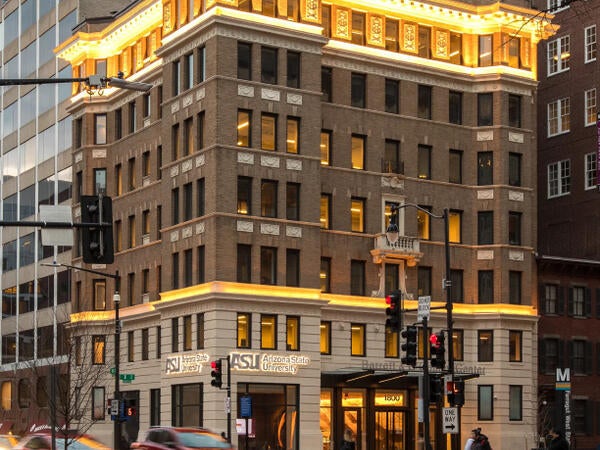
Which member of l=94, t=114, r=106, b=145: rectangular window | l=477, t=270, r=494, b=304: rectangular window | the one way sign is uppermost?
l=94, t=114, r=106, b=145: rectangular window

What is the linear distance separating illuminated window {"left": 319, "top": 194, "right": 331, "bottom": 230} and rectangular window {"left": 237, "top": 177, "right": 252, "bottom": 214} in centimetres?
→ 507

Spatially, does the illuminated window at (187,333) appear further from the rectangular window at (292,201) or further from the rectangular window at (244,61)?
the rectangular window at (244,61)

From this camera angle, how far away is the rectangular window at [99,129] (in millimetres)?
81688

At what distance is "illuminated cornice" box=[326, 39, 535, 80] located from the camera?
7156cm

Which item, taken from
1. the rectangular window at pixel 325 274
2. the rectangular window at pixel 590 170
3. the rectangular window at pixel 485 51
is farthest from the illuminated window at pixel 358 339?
the rectangular window at pixel 590 170

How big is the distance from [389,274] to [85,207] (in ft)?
156

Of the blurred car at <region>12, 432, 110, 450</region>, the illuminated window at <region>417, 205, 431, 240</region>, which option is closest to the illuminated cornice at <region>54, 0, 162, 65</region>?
the illuminated window at <region>417, 205, 431, 240</region>

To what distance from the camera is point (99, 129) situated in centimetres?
8194

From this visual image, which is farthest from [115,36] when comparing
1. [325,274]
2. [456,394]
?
[456,394]

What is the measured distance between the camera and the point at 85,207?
25719mm

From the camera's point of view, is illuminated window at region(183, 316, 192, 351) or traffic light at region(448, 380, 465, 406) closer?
traffic light at region(448, 380, 465, 406)

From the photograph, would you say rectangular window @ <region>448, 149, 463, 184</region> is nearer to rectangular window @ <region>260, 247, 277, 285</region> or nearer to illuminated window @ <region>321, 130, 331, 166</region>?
illuminated window @ <region>321, 130, 331, 166</region>

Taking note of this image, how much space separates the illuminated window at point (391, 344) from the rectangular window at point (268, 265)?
832 centimetres

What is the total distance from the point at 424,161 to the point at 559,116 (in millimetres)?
16562
